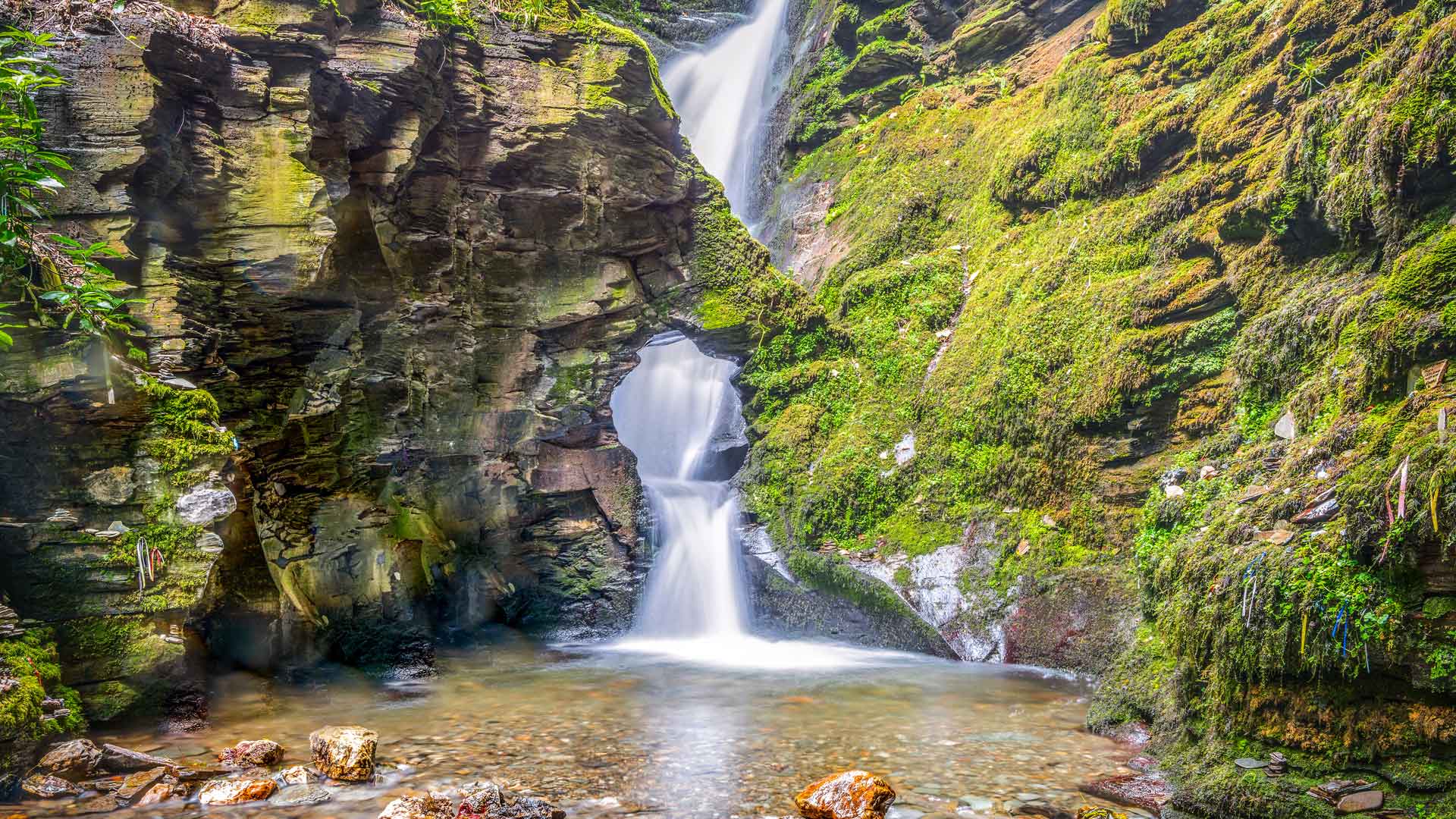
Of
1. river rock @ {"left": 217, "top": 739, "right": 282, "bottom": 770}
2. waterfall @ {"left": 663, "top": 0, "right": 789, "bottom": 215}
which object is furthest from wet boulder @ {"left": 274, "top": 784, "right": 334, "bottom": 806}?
waterfall @ {"left": 663, "top": 0, "right": 789, "bottom": 215}

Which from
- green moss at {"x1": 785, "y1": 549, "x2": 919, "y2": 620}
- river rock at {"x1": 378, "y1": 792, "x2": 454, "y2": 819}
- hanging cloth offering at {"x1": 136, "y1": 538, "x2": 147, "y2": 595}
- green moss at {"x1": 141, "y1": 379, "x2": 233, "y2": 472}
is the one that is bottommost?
river rock at {"x1": 378, "y1": 792, "x2": 454, "y2": 819}

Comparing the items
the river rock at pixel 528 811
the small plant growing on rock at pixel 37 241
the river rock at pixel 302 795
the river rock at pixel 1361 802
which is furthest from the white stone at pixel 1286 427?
the small plant growing on rock at pixel 37 241

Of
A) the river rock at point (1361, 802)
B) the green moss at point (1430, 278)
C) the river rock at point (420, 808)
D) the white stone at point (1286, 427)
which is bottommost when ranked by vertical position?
the river rock at point (420, 808)

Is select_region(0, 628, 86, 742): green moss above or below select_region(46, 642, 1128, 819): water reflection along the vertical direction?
above

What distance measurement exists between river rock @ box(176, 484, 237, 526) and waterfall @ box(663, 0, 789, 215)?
14.6 m

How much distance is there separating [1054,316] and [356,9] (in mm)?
9274

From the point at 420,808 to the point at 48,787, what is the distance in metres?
2.38

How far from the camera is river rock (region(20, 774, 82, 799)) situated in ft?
15.1

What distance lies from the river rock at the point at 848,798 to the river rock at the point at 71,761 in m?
4.49

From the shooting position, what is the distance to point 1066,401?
956 centimetres

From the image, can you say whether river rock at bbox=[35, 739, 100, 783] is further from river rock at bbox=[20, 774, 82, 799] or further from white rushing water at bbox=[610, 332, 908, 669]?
white rushing water at bbox=[610, 332, 908, 669]

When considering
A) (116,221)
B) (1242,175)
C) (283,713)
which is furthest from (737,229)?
(283,713)

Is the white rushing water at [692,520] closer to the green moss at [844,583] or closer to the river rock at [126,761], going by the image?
the green moss at [844,583]

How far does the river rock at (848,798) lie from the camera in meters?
4.55
